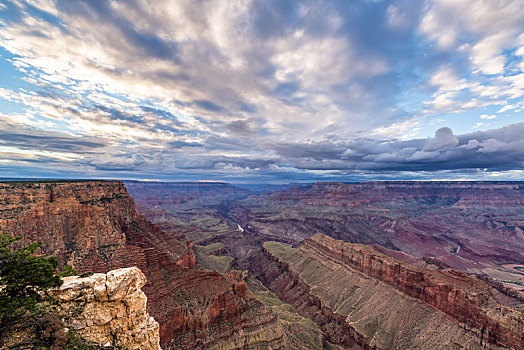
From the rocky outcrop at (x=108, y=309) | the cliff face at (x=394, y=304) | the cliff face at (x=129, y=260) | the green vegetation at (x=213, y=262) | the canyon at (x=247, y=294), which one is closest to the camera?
the rocky outcrop at (x=108, y=309)

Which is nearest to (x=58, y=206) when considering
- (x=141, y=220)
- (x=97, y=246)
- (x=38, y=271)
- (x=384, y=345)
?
(x=97, y=246)

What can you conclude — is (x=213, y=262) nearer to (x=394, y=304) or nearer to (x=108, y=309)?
(x=394, y=304)

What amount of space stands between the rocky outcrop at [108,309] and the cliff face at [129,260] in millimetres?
35165

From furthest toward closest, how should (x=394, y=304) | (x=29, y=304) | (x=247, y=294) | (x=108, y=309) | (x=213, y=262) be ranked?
1. (x=213, y=262)
2. (x=394, y=304)
3. (x=247, y=294)
4. (x=108, y=309)
5. (x=29, y=304)

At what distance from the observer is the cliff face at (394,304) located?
47250 millimetres

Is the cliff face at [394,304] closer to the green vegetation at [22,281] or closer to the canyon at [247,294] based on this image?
the canyon at [247,294]

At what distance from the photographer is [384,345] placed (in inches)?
2179

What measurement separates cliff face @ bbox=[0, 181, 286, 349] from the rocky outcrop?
3517 cm

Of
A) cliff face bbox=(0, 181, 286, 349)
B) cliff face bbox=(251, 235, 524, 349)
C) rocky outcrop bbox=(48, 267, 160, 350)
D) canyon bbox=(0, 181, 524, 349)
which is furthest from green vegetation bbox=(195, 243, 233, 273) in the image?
rocky outcrop bbox=(48, 267, 160, 350)

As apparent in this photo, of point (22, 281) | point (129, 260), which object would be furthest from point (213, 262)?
point (22, 281)

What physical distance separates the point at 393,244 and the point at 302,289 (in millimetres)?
136240

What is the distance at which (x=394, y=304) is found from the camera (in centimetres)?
6388

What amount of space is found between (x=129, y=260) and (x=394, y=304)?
240 feet

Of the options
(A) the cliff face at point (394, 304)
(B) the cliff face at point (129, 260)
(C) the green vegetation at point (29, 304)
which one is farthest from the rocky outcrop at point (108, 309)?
(A) the cliff face at point (394, 304)
